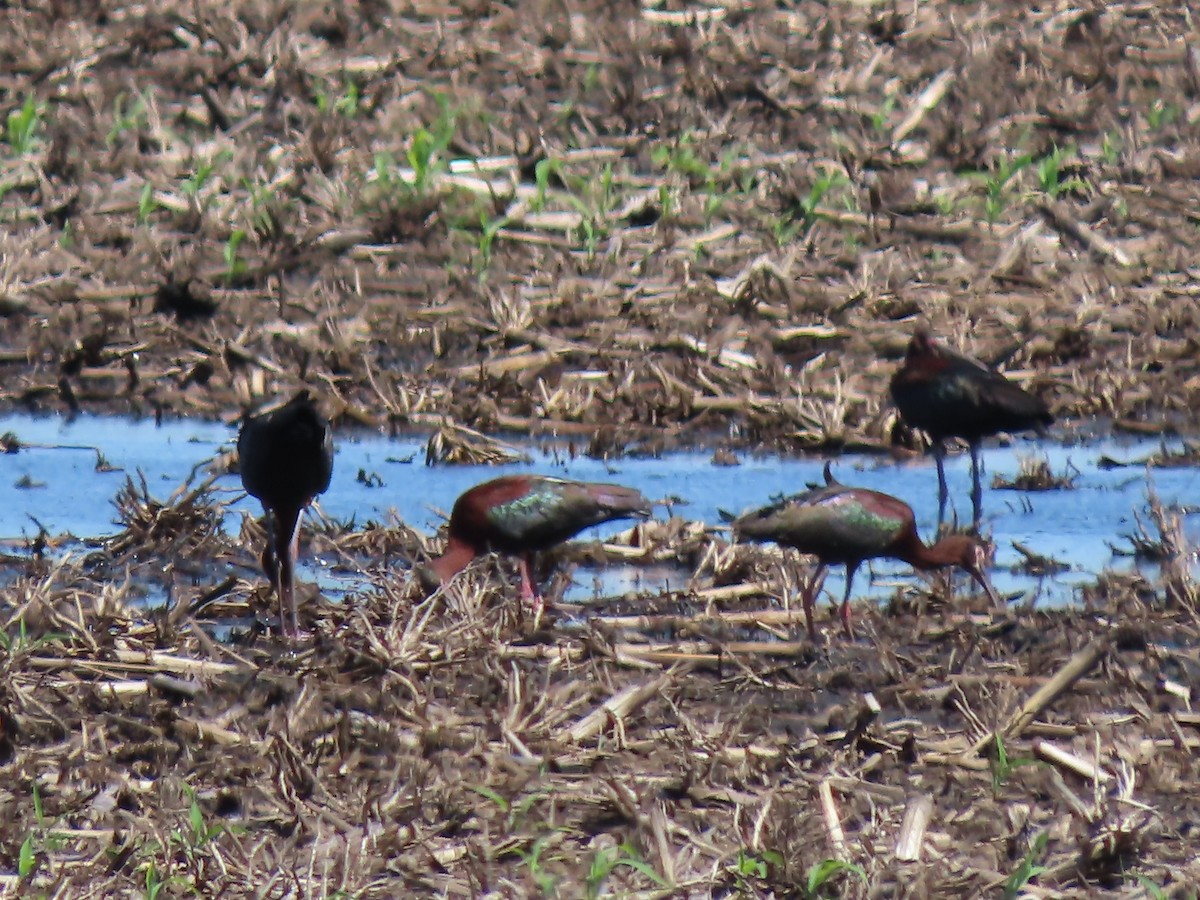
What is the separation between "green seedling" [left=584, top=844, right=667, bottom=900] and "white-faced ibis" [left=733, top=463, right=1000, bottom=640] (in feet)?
6.33

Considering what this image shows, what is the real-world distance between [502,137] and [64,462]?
15.2 ft

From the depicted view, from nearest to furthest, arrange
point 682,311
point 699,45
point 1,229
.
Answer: point 682,311, point 1,229, point 699,45

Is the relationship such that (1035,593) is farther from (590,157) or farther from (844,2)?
(844,2)

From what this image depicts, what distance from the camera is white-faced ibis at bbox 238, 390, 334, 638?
23.3ft

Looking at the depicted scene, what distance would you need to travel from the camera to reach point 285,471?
23.7 feet

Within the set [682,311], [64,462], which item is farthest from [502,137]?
[64,462]

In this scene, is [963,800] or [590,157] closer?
[963,800]

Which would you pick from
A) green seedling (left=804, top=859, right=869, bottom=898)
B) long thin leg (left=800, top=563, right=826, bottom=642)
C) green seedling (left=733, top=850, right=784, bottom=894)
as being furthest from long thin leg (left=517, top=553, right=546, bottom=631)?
green seedling (left=804, top=859, right=869, bottom=898)

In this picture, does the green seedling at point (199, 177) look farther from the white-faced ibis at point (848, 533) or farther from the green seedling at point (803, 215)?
the white-faced ibis at point (848, 533)

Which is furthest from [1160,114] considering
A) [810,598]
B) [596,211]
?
[810,598]

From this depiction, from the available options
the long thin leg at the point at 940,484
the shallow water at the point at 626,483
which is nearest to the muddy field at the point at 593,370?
the shallow water at the point at 626,483

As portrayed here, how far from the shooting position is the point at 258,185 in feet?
42.0

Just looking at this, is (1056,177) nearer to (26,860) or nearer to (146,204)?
(146,204)

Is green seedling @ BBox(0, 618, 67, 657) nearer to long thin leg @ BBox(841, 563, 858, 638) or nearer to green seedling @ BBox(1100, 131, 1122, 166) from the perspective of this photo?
long thin leg @ BBox(841, 563, 858, 638)
